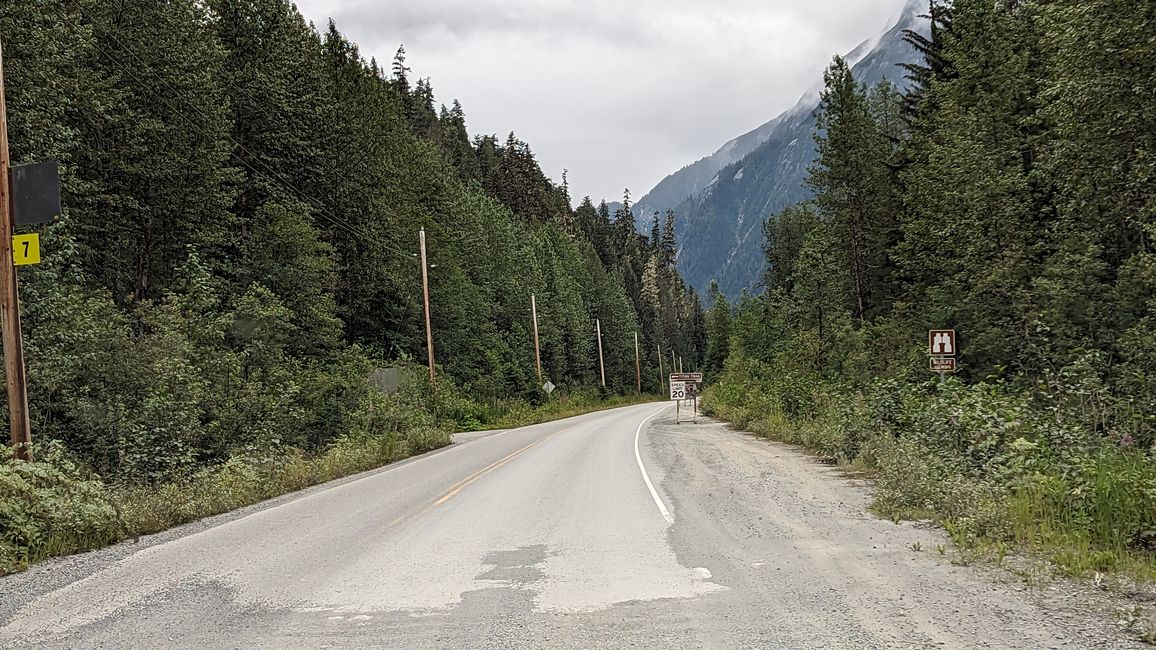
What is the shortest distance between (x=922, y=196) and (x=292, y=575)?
2441 centimetres

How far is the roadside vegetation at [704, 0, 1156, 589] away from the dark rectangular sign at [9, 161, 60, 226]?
1243 centimetres

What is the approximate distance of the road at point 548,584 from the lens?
199 inches

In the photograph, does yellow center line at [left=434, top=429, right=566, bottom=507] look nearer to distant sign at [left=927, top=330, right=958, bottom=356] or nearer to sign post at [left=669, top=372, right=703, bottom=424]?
distant sign at [left=927, top=330, right=958, bottom=356]

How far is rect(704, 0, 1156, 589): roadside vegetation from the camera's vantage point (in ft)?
28.1

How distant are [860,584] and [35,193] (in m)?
11.6

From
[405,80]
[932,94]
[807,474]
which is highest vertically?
[405,80]

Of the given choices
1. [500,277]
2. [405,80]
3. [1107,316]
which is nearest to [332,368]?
[1107,316]

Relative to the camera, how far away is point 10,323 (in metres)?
10.0

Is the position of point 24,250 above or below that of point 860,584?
above

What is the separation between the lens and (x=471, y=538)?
874 cm

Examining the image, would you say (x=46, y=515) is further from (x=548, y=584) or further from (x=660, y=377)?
(x=660, y=377)

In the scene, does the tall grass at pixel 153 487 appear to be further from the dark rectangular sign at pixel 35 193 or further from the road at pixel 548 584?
the dark rectangular sign at pixel 35 193

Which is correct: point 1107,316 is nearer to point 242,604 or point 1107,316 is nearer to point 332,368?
point 242,604

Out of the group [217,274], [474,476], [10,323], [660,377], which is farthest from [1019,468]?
[660,377]
